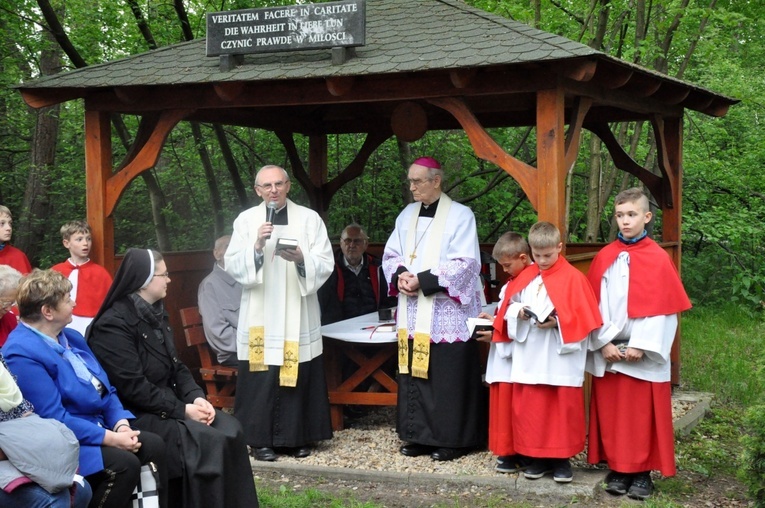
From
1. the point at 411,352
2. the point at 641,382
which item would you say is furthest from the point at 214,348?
the point at 641,382

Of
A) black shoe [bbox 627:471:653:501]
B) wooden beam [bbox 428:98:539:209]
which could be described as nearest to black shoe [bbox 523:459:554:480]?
black shoe [bbox 627:471:653:501]

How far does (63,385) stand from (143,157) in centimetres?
348

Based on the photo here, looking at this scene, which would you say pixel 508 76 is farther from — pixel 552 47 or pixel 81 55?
pixel 81 55

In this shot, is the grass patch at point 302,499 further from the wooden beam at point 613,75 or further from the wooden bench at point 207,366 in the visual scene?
the wooden beam at point 613,75

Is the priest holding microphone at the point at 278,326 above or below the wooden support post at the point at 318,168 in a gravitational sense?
below

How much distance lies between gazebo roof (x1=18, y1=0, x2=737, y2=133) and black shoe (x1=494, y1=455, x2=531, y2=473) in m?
2.53

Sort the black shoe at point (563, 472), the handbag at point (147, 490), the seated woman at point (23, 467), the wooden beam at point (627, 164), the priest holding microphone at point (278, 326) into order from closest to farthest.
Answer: the seated woman at point (23, 467)
the handbag at point (147, 490)
the black shoe at point (563, 472)
the priest holding microphone at point (278, 326)
the wooden beam at point (627, 164)

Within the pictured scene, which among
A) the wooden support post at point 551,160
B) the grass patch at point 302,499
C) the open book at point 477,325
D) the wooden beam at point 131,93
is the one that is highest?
the wooden beam at point 131,93

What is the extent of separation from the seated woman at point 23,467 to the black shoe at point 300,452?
125 inches

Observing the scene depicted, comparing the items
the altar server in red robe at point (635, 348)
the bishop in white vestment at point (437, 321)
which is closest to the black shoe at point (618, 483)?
the altar server in red robe at point (635, 348)

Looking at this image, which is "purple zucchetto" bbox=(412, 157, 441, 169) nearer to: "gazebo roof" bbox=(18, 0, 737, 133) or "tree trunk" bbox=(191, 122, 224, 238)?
"gazebo roof" bbox=(18, 0, 737, 133)

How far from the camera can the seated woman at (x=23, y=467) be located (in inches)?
159

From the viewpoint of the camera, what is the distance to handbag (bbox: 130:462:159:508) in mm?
4699

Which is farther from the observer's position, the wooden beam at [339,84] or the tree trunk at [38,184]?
the tree trunk at [38,184]
